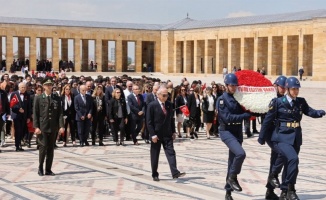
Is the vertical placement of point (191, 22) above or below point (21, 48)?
above

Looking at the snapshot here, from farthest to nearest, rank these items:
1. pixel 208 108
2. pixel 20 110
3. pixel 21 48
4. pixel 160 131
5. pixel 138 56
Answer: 1. pixel 138 56
2. pixel 21 48
3. pixel 208 108
4. pixel 20 110
5. pixel 160 131

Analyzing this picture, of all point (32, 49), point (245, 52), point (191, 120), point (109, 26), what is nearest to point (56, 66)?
point (32, 49)

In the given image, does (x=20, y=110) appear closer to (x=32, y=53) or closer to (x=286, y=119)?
(x=286, y=119)

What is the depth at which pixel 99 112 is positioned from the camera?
54.4ft

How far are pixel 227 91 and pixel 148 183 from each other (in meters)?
2.46

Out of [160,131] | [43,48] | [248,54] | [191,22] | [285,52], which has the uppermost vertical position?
[191,22]

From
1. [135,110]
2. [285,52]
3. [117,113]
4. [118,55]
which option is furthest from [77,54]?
[135,110]

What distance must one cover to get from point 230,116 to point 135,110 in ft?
24.7

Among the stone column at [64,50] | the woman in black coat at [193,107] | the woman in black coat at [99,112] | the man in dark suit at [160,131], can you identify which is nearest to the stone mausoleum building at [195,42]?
the stone column at [64,50]

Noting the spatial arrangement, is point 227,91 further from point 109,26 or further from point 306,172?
point 109,26

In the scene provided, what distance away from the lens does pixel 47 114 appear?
1156cm

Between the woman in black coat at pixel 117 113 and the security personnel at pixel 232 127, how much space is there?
24.4 feet

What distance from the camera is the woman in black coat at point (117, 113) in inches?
647

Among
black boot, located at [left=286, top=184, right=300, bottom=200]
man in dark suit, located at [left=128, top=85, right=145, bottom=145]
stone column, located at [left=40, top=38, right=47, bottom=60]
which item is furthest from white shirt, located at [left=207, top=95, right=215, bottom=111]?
stone column, located at [left=40, top=38, right=47, bottom=60]
